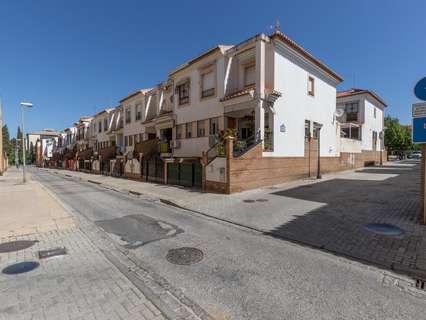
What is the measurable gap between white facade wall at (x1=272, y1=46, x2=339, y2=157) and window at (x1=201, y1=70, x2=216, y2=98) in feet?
15.3

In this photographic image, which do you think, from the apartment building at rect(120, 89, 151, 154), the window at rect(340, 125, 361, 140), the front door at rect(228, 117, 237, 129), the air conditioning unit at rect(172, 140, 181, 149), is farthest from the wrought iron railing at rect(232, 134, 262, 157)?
the window at rect(340, 125, 361, 140)

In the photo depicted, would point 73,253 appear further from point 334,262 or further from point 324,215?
point 324,215

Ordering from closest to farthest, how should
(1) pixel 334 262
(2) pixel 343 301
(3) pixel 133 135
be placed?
1. (2) pixel 343 301
2. (1) pixel 334 262
3. (3) pixel 133 135

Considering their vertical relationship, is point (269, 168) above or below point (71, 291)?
above

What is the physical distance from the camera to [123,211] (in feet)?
30.4

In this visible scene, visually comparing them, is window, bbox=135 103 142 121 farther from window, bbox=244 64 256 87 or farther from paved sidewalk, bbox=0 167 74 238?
paved sidewalk, bbox=0 167 74 238

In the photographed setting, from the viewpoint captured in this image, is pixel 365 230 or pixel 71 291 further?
pixel 365 230

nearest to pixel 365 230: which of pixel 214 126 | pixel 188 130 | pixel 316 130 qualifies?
pixel 214 126

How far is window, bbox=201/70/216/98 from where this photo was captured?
16809 mm

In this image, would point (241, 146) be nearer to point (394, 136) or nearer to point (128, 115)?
point (128, 115)

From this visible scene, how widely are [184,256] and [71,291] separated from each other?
6.79 ft

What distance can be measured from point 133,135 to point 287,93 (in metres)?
19.6

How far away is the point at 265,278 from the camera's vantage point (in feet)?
12.8

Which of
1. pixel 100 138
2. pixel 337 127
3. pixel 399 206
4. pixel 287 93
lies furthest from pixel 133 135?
pixel 399 206
